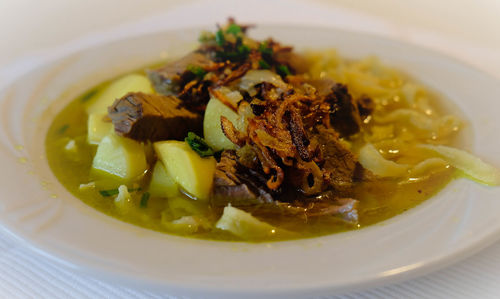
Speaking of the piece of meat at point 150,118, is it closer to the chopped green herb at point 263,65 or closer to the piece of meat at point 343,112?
the chopped green herb at point 263,65

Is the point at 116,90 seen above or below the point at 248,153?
below

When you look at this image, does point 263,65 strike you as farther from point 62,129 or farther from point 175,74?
point 62,129

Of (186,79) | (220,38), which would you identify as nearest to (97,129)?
(186,79)

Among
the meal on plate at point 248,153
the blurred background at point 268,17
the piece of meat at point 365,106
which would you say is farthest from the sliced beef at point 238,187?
the blurred background at point 268,17

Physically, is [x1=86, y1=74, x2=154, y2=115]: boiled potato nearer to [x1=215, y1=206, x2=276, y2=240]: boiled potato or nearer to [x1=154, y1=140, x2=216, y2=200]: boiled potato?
[x1=154, y1=140, x2=216, y2=200]: boiled potato

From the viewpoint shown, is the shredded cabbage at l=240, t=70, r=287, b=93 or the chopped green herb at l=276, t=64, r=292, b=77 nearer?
the shredded cabbage at l=240, t=70, r=287, b=93

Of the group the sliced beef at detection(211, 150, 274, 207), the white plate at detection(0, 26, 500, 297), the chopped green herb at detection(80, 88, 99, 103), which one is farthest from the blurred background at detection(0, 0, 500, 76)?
the sliced beef at detection(211, 150, 274, 207)
